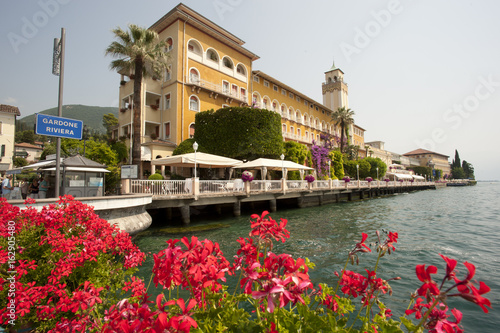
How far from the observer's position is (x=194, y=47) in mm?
27516

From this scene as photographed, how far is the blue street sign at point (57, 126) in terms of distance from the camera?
629cm

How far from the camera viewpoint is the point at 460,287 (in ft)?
3.84

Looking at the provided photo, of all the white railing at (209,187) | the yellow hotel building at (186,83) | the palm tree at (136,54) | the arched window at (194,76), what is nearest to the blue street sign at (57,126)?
the white railing at (209,187)

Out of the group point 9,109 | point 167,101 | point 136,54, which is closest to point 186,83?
point 167,101

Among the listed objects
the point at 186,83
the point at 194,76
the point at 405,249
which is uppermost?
the point at 194,76

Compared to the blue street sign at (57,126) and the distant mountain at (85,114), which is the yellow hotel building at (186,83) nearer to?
the blue street sign at (57,126)

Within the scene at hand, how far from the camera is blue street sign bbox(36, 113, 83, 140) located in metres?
6.29

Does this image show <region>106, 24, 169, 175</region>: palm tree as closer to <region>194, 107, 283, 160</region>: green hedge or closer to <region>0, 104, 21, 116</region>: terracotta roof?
<region>194, 107, 283, 160</region>: green hedge

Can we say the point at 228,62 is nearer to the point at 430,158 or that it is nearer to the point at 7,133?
the point at 7,133

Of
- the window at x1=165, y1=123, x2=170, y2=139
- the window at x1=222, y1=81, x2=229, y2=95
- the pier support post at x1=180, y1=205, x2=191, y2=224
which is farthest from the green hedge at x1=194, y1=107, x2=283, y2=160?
the pier support post at x1=180, y1=205, x2=191, y2=224

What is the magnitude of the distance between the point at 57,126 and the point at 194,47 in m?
24.2

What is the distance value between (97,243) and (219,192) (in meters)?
12.2

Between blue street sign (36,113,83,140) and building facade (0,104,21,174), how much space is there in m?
35.7

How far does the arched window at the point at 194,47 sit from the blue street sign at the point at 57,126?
75.5 feet
